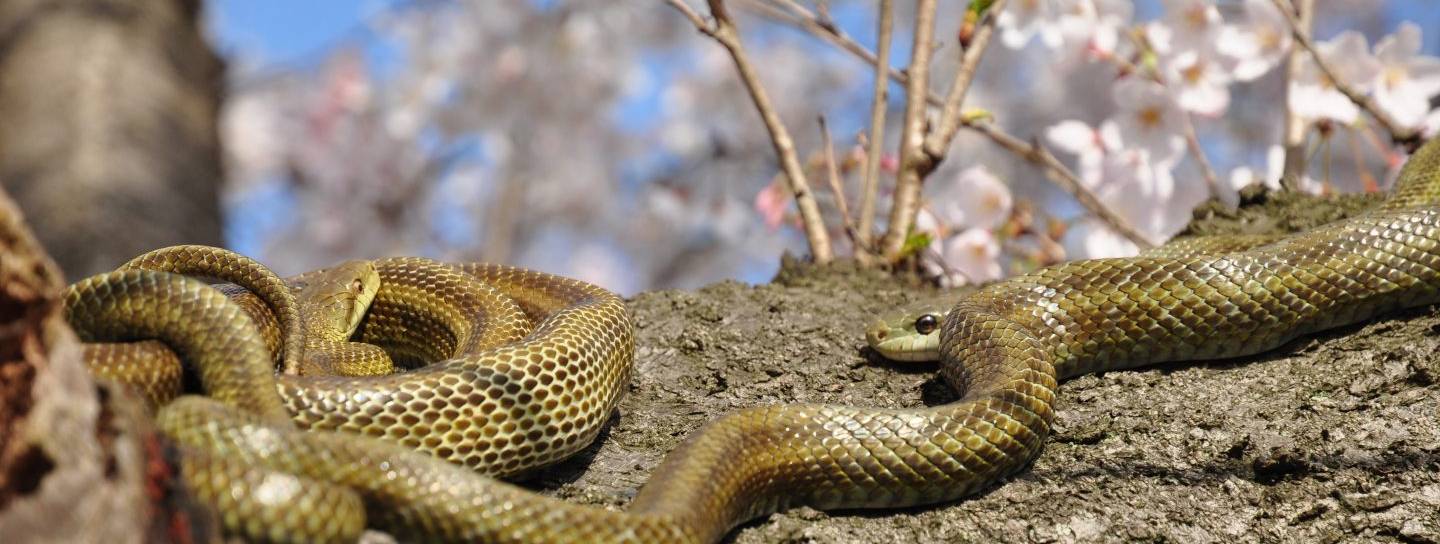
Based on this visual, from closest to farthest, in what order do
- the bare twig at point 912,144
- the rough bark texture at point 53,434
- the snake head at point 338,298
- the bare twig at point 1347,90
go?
the rough bark texture at point 53,434 < the snake head at point 338,298 < the bare twig at point 1347,90 < the bare twig at point 912,144

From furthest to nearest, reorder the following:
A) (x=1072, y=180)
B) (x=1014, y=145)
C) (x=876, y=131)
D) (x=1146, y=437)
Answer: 1. (x=1014, y=145)
2. (x=876, y=131)
3. (x=1072, y=180)
4. (x=1146, y=437)

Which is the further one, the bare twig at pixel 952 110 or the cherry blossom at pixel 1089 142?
the cherry blossom at pixel 1089 142

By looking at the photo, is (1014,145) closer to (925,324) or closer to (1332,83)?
(1332,83)

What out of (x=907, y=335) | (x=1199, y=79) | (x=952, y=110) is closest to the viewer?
(x=907, y=335)

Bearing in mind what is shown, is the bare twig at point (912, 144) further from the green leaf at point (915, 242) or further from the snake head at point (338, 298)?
the snake head at point (338, 298)

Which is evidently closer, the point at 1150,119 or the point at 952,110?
the point at 952,110

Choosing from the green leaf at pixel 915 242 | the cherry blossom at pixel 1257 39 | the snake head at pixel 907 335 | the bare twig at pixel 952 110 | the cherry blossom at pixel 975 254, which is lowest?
the snake head at pixel 907 335

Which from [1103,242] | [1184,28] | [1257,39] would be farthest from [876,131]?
[1257,39]

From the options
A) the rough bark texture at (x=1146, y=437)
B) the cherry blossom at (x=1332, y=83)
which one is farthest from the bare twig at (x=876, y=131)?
the cherry blossom at (x=1332, y=83)
